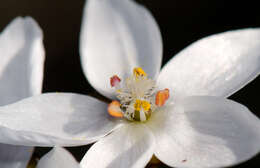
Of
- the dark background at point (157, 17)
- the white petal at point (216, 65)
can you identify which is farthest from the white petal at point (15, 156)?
the dark background at point (157, 17)

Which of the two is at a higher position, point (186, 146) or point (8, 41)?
point (8, 41)

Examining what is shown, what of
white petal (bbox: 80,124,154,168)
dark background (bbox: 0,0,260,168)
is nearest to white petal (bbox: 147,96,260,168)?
white petal (bbox: 80,124,154,168)

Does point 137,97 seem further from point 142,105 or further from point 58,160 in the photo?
point 58,160

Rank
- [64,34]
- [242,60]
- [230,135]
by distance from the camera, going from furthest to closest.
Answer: [64,34] → [242,60] → [230,135]

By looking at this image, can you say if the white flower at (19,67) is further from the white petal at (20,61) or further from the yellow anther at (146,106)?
the yellow anther at (146,106)

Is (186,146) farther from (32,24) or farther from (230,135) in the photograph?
(32,24)

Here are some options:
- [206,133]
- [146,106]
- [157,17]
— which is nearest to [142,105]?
[146,106]

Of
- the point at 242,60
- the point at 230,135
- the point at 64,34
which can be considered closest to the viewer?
the point at 230,135

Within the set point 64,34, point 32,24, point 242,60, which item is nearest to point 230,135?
point 242,60
